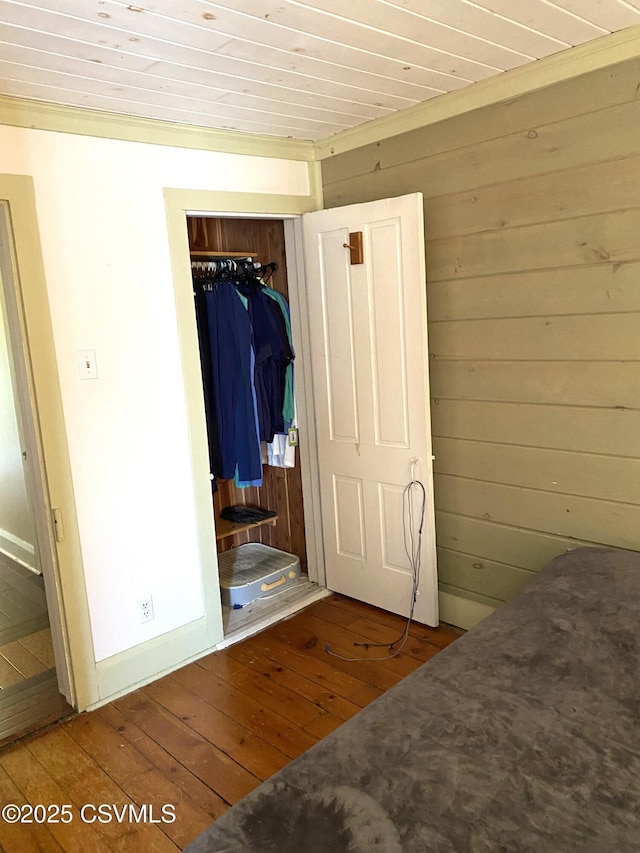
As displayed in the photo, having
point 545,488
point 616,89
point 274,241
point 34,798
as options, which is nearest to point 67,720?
point 34,798

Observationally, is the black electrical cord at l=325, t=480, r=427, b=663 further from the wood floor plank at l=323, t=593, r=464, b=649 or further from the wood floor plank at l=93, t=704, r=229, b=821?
the wood floor plank at l=93, t=704, r=229, b=821

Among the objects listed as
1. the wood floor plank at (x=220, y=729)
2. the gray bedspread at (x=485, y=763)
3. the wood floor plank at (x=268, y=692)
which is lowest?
the wood floor plank at (x=220, y=729)

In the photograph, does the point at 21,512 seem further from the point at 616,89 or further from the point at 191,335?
the point at 616,89

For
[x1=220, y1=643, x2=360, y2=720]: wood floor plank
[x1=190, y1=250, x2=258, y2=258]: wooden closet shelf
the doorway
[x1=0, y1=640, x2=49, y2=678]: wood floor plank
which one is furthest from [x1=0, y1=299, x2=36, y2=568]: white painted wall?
[x1=220, y1=643, x2=360, y2=720]: wood floor plank

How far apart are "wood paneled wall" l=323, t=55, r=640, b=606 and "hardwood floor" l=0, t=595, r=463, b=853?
0.68 m

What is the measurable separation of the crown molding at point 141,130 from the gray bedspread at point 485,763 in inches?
90.2

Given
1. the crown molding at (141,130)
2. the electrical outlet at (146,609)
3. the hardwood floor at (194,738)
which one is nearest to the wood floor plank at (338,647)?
the hardwood floor at (194,738)

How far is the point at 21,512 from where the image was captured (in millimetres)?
4273

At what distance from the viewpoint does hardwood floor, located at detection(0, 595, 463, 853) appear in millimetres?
2064

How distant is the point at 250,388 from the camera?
135 inches

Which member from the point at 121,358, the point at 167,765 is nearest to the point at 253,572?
the point at 167,765

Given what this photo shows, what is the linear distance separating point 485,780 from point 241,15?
1.99 meters

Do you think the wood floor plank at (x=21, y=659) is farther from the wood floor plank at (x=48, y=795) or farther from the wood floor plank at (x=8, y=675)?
the wood floor plank at (x=48, y=795)

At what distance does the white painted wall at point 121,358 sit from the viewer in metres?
2.49
